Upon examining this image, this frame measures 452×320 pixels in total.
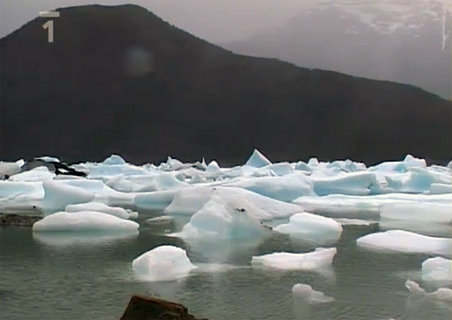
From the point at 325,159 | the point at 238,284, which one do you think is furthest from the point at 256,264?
the point at 325,159

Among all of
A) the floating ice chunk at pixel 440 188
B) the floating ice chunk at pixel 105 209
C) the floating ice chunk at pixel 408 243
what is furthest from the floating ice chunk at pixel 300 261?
the floating ice chunk at pixel 440 188

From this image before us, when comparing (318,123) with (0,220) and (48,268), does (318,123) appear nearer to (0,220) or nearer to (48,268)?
(0,220)

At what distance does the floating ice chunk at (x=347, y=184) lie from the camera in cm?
1050

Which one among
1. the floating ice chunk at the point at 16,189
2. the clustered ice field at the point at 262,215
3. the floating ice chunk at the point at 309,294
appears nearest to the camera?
the floating ice chunk at the point at 309,294

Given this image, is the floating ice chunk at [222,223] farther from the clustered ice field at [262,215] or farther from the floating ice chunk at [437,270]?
the floating ice chunk at [437,270]

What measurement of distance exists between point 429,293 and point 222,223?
2252 mm

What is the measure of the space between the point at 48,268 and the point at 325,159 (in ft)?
96.1

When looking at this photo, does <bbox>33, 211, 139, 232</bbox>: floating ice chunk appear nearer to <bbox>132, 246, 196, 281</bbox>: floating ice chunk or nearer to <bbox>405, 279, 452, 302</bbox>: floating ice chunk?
<bbox>132, 246, 196, 281</bbox>: floating ice chunk

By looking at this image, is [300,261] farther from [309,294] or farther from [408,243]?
[408,243]

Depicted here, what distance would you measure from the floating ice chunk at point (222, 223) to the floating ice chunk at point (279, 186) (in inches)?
149

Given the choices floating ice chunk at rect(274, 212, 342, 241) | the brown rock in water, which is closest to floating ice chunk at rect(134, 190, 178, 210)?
floating ice chunk at rect(274, 212, 342, 241)

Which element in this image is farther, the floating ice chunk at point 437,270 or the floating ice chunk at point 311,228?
the floating ice chunk at point 311,228

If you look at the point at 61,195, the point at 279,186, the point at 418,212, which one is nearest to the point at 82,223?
the point at 61,195

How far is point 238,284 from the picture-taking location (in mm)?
3666
